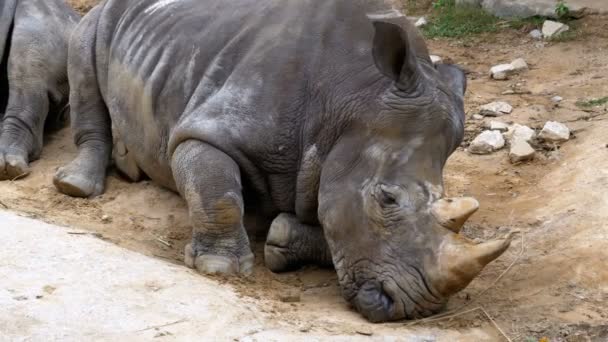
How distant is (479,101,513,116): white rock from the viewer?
8271mm

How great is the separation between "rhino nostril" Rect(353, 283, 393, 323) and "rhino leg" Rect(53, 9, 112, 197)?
2869mm

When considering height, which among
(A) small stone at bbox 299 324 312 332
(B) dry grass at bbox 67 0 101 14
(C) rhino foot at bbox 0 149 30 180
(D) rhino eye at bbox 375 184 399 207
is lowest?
(B) dry grass at bbox 67 0 101 14

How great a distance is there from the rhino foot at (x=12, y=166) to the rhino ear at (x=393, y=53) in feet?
11.0

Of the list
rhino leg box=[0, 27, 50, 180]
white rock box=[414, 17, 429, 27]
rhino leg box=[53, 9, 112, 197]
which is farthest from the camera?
white rock box=[414, 17, 429, 27]

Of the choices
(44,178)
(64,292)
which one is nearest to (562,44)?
(44,178)

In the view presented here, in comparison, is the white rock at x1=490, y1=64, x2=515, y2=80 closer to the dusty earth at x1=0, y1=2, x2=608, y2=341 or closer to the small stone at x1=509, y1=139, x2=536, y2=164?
the dusty earth at x1=0, y1=2, x2=608, y2=341

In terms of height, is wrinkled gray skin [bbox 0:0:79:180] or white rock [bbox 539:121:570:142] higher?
wrinkled gray skin [bbox 0:0:79:180]

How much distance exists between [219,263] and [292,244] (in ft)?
1.47

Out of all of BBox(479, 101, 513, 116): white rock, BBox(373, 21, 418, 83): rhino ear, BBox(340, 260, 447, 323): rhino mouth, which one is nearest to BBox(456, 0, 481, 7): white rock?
BBox(479, 101, 513, 116): white rock

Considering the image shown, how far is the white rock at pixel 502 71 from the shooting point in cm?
923

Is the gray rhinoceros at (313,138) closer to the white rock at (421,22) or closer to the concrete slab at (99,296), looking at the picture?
the concrete slab at (99,296)

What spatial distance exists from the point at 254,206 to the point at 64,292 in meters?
1.72

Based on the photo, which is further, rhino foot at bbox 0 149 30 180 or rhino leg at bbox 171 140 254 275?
rhino foot at bbox 0 149 30 180

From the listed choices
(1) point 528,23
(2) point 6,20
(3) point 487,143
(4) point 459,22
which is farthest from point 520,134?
(2) point 6,20
